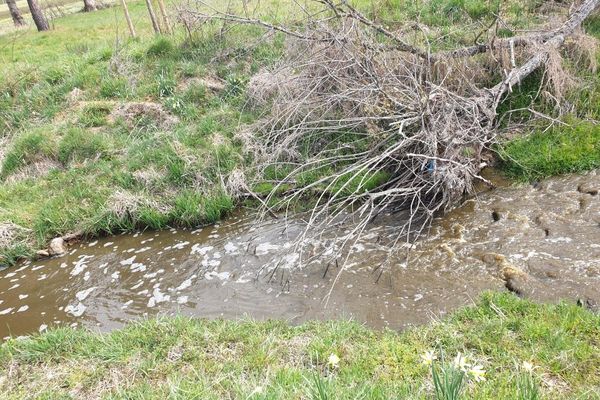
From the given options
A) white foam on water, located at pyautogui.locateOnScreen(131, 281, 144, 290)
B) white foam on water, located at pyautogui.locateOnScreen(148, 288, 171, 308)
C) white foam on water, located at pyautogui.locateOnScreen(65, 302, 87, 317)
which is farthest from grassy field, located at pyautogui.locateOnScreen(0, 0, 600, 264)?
white foam on water, located at pyautogui.locateOnScreen(65, 302, 87, 317)

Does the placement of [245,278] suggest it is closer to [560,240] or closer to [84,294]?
[84,294]

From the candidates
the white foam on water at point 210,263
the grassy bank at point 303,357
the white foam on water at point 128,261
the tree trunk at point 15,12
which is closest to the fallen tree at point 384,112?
the white foam on water at point 210,263

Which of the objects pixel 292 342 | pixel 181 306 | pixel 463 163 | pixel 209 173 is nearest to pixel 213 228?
pixel 209 173

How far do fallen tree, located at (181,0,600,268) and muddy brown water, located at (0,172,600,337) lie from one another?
0.40 metres

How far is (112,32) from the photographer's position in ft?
45.3

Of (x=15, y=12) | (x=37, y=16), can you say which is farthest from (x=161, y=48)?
(x=15, y=12)

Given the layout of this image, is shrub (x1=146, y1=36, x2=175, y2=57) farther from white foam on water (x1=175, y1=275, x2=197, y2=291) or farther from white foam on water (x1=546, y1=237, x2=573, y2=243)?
white foam on water (x1=546, y1=237, x2=573, y2=243)

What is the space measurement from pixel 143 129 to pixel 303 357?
5.85 meters

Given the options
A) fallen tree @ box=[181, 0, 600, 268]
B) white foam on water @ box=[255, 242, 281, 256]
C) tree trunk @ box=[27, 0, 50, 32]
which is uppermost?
tree trunk @ box=[27, 0, 50, 32]

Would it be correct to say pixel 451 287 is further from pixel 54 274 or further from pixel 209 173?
pixel 54 274

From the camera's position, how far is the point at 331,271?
15.9 ft

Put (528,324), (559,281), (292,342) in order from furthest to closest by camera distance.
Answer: (559,281) < (292,342) < (528,324)

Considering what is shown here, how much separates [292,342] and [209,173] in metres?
3.63

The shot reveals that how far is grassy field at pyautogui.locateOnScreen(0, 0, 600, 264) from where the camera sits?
6.32 m
